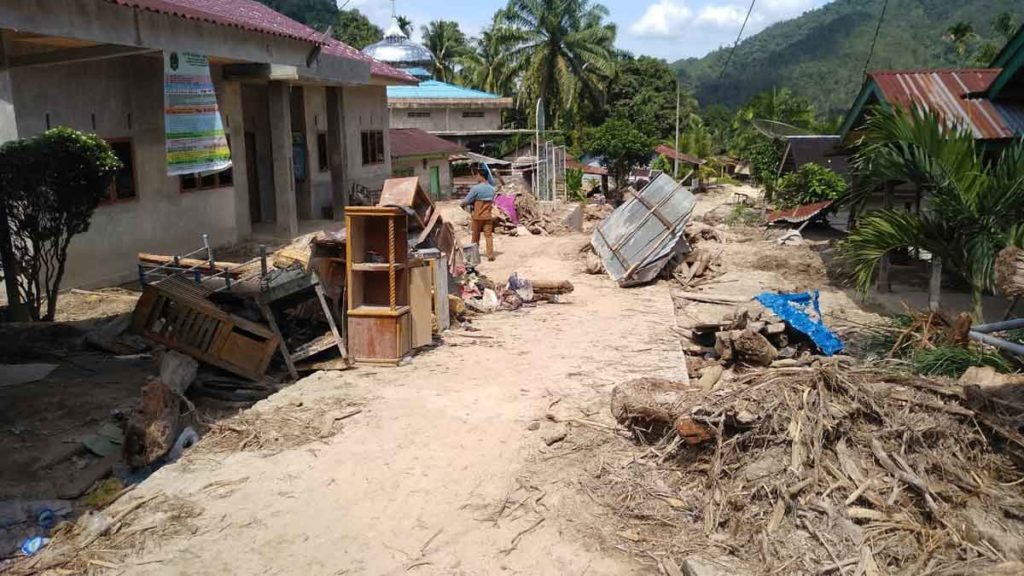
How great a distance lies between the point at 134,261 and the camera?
40.5 feet

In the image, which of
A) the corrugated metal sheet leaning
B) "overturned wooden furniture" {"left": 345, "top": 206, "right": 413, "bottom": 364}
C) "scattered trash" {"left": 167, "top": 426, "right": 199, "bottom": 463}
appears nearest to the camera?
"scattered trash" {"left": 167, "top": 426, "right": 199, "bottom": 463}

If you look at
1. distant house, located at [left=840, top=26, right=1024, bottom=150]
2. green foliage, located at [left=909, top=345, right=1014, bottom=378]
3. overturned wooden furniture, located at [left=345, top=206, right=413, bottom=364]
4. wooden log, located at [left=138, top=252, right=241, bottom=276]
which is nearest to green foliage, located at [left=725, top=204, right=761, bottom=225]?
distant house, located at [left=840, top=26, right=1024, bottom=150]

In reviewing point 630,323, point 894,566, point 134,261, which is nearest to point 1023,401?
point 894,566

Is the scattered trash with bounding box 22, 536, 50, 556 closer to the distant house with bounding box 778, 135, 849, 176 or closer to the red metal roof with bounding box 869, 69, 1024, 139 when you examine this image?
the red metal roof with bounding box 869, 69, 1024, 139

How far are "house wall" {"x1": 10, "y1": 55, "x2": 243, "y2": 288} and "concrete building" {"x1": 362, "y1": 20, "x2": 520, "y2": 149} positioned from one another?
2191cm

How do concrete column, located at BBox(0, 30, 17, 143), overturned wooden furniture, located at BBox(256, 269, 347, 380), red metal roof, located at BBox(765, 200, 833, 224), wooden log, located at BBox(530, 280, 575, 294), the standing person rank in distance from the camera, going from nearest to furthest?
1. overturned wooden furniture, located at BBox(256, 269, 347, 380)
2. concrete column, located at BBox(0, 30, 17, 143)
3. wooden log, located at BBox(530, 280, 575, 294)
4. the standing person
5. red metal roof, located at BBox(765, 200, 833, 224)

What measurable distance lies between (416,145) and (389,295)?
21.3m

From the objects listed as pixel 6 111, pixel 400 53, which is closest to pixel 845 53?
pixel 400 53

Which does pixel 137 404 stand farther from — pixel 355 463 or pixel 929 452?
pixel 929 452

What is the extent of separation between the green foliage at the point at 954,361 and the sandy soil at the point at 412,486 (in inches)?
88.3

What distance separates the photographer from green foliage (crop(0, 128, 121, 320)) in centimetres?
806

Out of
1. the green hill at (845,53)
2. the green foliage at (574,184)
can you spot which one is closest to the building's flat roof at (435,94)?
the green foliage at (574,184)

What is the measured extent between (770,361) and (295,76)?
1064 centimetres

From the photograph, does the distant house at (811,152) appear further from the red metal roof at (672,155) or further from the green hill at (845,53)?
the green hill at (845,53)
